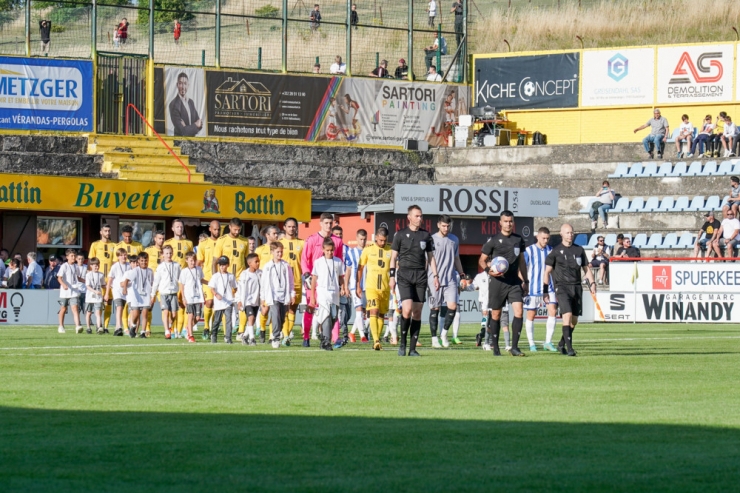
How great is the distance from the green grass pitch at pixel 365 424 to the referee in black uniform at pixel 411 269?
1.10m

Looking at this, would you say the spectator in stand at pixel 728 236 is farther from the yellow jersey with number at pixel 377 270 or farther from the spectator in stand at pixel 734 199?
the yellow jersey with number at pixel 377 270

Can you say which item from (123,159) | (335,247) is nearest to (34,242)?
(123,159)

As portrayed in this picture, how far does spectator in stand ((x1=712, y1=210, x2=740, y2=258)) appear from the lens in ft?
121

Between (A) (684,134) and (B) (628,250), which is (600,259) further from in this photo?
(A) (684,134)

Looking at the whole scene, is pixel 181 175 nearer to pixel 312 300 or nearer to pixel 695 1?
pixel 312 300

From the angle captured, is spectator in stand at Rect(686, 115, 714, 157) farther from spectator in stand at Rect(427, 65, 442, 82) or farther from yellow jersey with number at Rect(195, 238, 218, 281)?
yellow jersey with number at Rect(195, 238, 218, 281)

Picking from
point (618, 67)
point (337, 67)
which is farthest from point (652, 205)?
point (337, 67)

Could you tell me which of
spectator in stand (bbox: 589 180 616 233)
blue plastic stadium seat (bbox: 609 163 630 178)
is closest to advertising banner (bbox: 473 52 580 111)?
blue plastic stadium seat (bbox: 609 163 630 178)

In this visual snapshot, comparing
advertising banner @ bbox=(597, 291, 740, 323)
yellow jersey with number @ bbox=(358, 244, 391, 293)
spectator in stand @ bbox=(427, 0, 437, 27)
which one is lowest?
advertising banner @ bbox=(597, 291, 740, 323)

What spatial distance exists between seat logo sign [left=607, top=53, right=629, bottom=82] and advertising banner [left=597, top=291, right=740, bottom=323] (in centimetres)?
1554

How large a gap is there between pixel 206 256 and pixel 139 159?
60.8 ft

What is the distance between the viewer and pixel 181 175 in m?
42.4

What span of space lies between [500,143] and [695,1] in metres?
12.9

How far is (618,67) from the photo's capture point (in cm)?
4928
